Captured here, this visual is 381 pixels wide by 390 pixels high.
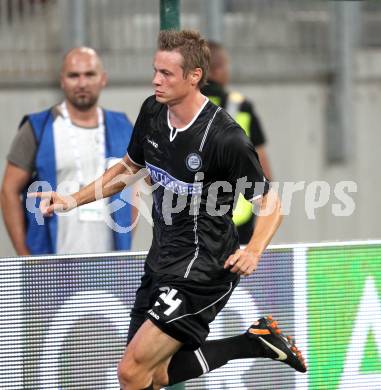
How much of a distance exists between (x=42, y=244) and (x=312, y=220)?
14.9ft

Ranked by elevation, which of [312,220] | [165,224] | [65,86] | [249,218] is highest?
[65,86]

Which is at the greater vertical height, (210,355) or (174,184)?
(174,184)

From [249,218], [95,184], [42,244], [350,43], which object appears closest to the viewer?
[95,184]

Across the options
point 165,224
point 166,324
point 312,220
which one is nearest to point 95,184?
point 165,224

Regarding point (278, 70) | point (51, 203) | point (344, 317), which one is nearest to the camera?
point (51, 203)

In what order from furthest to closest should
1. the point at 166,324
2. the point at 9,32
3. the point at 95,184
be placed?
the point at 9,32 < the point at 95,184 < the point at 166,324

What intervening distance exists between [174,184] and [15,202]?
68.3 inches

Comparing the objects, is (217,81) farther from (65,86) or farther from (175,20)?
(175,20)

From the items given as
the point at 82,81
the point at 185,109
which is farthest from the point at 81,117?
the point at 185,109

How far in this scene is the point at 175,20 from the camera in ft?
19.6

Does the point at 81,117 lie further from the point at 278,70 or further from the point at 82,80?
the point at 278,70

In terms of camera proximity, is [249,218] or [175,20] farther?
[249,218]

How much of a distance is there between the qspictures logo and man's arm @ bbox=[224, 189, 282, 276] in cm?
103

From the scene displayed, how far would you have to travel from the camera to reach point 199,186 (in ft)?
17.5
